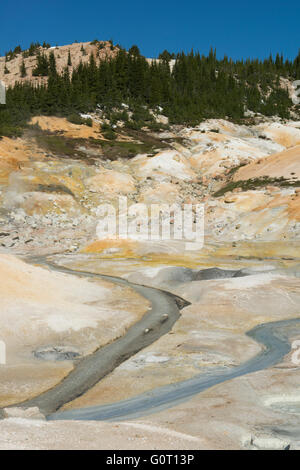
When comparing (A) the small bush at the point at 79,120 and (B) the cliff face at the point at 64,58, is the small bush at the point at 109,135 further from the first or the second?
(B) the cliff face at the point at 64,58

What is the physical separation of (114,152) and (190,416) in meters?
87.7

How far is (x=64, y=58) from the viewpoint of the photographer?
173m

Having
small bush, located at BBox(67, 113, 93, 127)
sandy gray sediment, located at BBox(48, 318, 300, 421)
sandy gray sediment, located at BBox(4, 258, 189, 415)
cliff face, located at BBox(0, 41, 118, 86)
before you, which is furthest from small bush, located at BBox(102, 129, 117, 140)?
sandy gray sediment, located at BBox(48, 318, 300, 421)

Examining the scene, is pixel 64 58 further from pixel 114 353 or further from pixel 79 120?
pixel 114 353

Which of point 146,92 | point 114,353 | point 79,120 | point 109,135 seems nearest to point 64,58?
point 146,92

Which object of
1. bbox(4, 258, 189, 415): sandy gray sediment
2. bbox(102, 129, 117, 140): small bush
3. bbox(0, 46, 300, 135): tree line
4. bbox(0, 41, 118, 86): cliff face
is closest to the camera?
bbox(4, 258, 189, 415): sandy gray sediment

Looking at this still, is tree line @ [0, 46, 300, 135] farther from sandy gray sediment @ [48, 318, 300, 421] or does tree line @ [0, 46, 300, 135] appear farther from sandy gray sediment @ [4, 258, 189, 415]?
sandy gray sediment @ [48, 318, 300, 421]

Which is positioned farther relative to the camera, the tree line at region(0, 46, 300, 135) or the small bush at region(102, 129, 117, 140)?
the tree line at region(0, 46, 300, 135)

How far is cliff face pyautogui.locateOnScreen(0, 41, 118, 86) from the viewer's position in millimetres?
163000

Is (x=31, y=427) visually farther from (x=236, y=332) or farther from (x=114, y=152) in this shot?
(x=114, y=152)

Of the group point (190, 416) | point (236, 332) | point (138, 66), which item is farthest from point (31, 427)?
point (138, 66)

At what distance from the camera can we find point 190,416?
13.8 m

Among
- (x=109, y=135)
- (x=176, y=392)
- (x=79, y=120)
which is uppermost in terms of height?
(x=79, y=120)

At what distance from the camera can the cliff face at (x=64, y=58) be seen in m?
163
